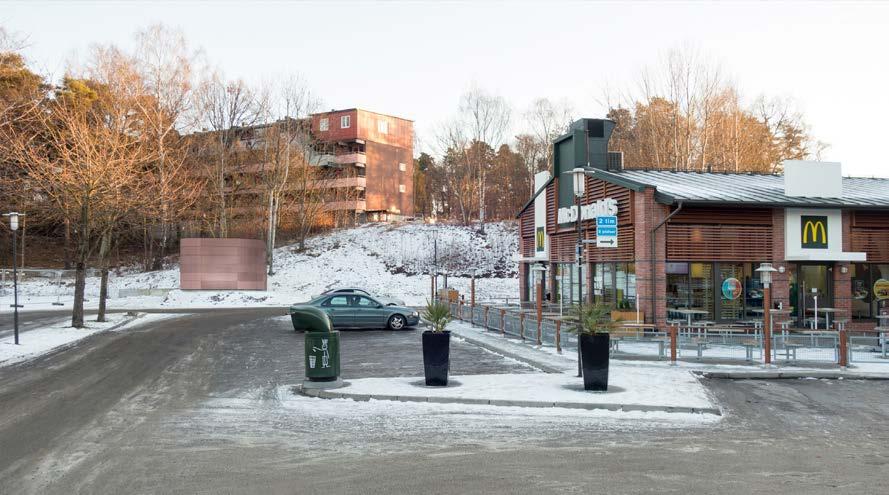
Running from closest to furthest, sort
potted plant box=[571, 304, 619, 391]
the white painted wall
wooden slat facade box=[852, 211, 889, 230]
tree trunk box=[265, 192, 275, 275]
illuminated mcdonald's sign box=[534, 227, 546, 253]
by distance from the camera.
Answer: potted plant box=[571, 304, 619, 391], the white painted wall, wooden slat facade box=[852, 211, 889, 230], illuminated mcdonald's sign box=[534, 227, 546, 253], tree trunk box=[265, 192, 275, 275]

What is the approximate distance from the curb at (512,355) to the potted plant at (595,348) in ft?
7.99

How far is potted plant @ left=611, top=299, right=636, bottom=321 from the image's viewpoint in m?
22.0

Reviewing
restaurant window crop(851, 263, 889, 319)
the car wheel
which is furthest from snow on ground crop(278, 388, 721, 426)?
restaurant window crop(851, 263, 889, 319)

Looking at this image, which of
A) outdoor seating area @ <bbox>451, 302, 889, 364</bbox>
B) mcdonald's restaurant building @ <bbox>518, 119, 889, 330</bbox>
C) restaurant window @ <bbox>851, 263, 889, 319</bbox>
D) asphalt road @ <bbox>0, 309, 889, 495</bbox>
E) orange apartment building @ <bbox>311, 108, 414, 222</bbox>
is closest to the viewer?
asphalt road @ <bbox>0, 309, 889, 495</bbox>

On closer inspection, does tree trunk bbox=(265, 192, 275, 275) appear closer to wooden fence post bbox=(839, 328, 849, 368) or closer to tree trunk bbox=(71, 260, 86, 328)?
tree trunk bbox=(71, 260, 86, 328)

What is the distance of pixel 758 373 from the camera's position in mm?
14883

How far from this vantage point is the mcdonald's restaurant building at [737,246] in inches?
864

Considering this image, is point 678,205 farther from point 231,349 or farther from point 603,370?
point 231,349

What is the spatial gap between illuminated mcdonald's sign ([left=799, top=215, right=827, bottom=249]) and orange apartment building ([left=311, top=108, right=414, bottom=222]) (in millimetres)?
46223

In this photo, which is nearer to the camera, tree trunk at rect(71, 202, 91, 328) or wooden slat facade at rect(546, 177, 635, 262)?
wooden slat facade at rect(546, 177, 635, 262)

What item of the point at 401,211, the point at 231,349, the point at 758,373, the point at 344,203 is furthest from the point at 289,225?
the point at 758,373

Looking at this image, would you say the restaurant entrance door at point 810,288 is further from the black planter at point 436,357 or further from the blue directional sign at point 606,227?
the black planter at point 436,357

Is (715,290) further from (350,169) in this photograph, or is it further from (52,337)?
(350,169)

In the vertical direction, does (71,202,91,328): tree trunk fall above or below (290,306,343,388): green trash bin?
above
